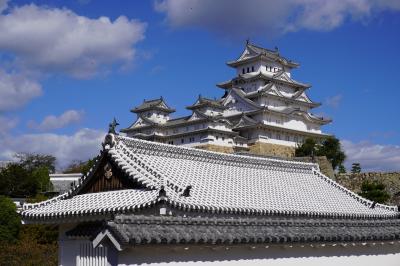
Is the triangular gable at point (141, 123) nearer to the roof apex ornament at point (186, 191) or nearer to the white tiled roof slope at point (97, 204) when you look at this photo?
the white tiled roof slope at point (97, 204)

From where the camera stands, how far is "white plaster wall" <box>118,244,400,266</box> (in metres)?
9.01

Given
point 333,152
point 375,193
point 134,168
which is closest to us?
point 134,168

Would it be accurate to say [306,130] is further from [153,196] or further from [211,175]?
[153,196]

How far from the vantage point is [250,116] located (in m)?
68.0

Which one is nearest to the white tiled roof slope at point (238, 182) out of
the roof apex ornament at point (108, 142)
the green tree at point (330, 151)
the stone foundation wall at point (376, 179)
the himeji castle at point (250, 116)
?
the roof apex ornament at point (108, 142)

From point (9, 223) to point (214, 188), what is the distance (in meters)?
19.5

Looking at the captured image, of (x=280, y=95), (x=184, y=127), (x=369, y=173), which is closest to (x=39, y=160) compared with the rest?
(x=184, y=127)

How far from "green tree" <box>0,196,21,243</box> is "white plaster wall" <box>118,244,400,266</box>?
23935mm

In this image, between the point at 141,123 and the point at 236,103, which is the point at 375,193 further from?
the point at 141,123

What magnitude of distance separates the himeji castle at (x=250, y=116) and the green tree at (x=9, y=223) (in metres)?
33.4

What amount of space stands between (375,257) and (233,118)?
55.7 metres

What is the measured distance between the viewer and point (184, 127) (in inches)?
2783

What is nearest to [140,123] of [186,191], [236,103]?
[236,103]

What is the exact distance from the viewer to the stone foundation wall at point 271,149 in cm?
6444
